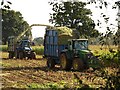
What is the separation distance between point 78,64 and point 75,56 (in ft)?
1.96

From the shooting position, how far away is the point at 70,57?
58.9 feet

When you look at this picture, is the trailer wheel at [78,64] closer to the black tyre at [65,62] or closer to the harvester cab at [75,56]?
the harvester cab at [75,56]

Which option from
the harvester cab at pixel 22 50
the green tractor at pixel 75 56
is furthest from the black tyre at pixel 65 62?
the harvester cab at pixel 22 50

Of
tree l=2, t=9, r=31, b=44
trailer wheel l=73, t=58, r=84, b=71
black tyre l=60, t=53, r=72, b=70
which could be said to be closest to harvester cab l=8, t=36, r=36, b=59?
black tyre l=60, t=53, r=72, b=70

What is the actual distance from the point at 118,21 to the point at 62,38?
1528 cm

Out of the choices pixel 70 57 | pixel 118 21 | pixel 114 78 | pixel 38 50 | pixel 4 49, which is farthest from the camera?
pixel 4 49

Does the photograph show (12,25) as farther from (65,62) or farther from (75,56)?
(75,56)

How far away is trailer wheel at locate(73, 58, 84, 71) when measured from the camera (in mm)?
17072

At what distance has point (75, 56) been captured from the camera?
17641 mm

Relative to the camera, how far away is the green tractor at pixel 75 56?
17.0m

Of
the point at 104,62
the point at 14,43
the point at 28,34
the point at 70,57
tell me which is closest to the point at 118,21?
the point at 104,62

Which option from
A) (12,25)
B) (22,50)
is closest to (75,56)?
(22,50)

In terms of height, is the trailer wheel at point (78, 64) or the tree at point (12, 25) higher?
the tree at point (12, 25)

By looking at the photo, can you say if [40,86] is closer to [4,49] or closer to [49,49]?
[49,49]
